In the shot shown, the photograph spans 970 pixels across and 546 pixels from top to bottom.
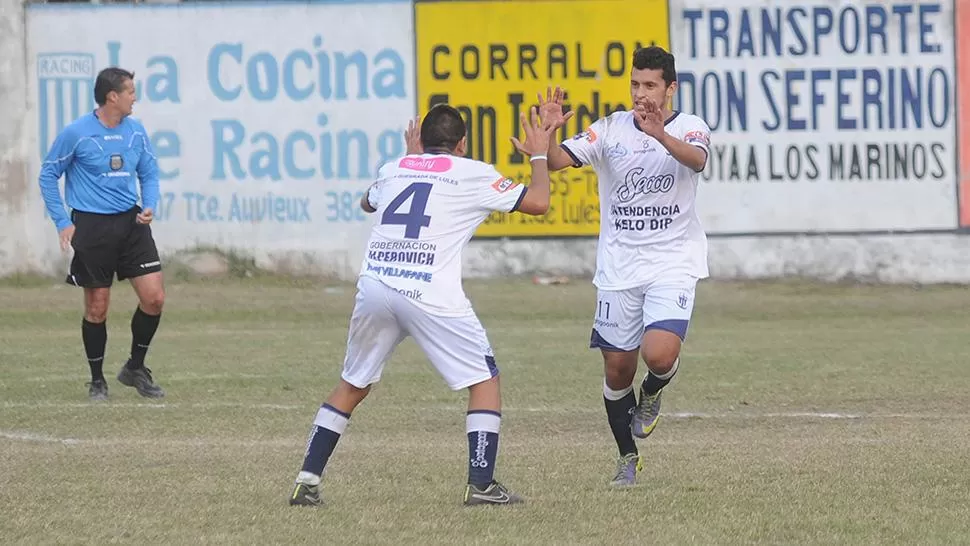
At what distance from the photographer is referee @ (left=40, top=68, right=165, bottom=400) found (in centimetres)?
1183

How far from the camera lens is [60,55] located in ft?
71.1

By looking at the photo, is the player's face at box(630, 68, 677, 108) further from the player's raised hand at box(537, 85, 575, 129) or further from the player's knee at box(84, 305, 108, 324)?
the player's knee at box(84, 305, 108, 324)

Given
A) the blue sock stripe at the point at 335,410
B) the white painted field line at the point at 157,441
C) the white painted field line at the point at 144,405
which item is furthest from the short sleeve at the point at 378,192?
the white painted field line at the point at 144,405

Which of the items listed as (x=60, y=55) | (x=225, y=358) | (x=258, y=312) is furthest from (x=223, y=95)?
(x=225, y=358)

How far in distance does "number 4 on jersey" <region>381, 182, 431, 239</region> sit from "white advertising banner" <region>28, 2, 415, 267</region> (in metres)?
14.4

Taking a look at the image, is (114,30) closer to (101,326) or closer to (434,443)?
(101,326)

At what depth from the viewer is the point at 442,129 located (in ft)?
24.0

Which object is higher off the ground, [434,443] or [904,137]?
[904,137]

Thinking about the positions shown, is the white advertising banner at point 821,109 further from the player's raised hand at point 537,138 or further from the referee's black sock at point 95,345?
the player's raised hand at point 537,138

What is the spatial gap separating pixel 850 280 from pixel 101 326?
1180 cm

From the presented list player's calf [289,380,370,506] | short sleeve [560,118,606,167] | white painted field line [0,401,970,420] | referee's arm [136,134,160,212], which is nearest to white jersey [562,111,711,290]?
short sleeve [560,118,606,167]

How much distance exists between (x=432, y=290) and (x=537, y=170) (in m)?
0.69

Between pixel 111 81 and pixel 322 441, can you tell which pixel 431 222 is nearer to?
pixel 322 441

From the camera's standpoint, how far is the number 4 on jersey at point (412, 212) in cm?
716
